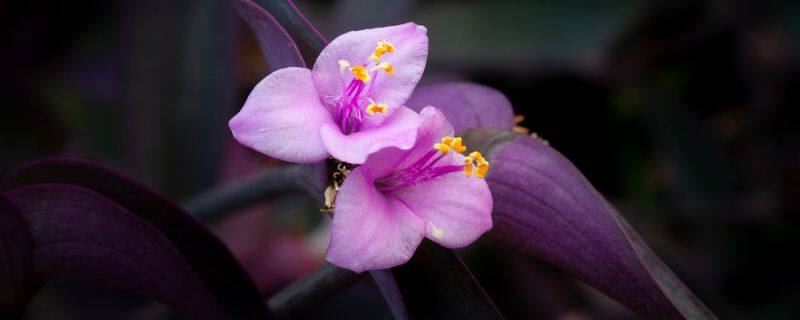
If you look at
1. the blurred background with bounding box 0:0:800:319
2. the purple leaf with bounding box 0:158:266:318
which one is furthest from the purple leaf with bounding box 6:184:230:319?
the blurred background with bounding box 0:0:800:319

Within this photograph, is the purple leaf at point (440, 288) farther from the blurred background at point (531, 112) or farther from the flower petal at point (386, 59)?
the blurred background at point (531, 112)

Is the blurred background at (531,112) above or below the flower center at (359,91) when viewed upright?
below

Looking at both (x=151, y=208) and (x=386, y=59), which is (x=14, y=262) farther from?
(x=386, y=59)

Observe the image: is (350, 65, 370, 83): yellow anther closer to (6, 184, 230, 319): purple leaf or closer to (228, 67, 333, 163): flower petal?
(228, 67, 333, 163): flower petal

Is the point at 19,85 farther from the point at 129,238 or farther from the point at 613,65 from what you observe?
the point at 613,65

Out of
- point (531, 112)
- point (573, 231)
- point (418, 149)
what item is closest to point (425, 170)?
point (418, 149)

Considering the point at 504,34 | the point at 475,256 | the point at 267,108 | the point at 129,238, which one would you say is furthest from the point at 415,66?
the point at 504,34

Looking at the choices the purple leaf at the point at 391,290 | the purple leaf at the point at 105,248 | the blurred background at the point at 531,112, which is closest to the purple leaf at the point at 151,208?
the purple leaf at the point at 105,248
